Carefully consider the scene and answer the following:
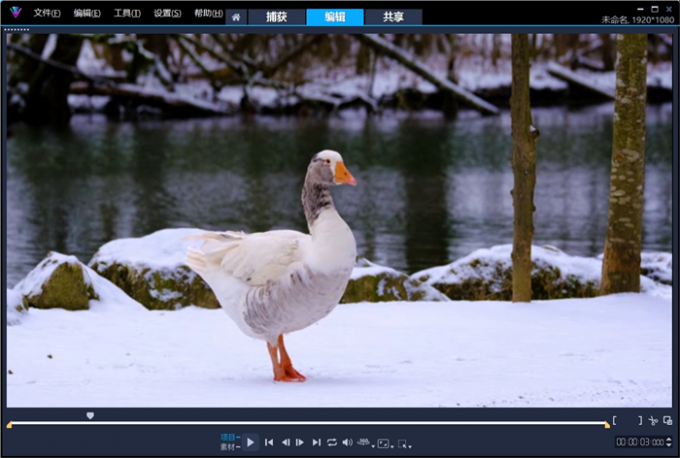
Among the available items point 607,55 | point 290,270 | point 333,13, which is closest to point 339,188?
point 290,270

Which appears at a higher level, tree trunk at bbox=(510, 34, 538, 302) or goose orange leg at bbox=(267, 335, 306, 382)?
tree trunk at bbox=(510, 34, 538, 302)

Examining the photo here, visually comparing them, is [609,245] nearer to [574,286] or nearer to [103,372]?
[574,286]

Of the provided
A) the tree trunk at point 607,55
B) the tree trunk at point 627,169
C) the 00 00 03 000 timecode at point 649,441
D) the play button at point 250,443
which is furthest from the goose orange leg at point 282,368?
the tree trunk at point 607,55

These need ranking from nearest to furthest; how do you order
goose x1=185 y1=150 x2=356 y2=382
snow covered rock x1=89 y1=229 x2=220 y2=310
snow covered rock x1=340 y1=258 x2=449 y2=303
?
goose x1=185 y1=150 x2=356 y2=382 → snow covered rock x1=89 y1=229 x2=220 y2=310 → snow covered rock x1=340 y1=258 x2=449 y2=303

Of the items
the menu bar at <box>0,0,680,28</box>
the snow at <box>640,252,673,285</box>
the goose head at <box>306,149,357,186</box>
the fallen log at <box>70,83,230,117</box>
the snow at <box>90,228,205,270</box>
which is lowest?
the snow at <box>640,252,673,285</box>

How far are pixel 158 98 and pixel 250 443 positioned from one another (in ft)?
96.6

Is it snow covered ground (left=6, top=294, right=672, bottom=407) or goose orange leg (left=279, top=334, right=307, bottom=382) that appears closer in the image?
snow covered ground (left=6, top=294, right=672, bottom=407)

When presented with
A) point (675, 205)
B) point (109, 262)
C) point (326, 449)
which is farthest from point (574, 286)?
point (326, 449)

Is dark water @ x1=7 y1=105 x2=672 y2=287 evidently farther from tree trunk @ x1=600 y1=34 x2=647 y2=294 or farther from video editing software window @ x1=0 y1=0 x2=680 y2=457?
tree trunk @ x1=600 y1=34 x2=647 y2=294

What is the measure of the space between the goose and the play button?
1121 millimetres

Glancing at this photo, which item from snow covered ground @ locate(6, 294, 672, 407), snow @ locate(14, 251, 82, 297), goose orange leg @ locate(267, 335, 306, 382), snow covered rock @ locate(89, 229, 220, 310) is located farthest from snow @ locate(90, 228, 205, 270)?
goose orange leg @ locate(267, 335, 306, 382)

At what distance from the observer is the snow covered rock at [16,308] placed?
6.55 m

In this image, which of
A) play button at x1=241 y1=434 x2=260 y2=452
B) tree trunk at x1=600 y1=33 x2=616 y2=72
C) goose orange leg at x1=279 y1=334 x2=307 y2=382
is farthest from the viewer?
tree trunk at x1=600 y1=33 x2=616 y2=72

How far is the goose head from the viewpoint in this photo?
5113 mm
